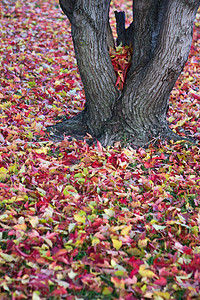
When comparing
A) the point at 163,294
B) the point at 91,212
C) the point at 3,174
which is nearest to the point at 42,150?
the point at 3,174

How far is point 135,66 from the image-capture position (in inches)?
144

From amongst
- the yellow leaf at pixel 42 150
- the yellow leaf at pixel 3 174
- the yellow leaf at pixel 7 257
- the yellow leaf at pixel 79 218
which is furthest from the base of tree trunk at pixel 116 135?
the yellow leaf at pixel 7 257

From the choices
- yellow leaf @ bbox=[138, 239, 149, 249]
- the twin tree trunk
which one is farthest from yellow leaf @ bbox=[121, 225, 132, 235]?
the twin tree trunk

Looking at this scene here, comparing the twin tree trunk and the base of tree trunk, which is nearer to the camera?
the twin tree trunk

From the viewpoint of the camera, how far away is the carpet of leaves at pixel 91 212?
2.12m

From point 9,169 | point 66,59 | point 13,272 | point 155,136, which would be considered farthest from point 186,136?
point 66,59

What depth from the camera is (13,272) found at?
7.12ft

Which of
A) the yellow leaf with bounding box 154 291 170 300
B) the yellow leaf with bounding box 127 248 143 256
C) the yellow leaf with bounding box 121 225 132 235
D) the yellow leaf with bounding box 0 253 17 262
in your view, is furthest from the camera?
the yellow leaf with bounding box 121 225 132 235

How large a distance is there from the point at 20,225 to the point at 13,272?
0.37 metres

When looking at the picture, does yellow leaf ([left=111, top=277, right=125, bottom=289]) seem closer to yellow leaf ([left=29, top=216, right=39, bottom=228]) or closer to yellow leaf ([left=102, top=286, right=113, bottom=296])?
yellow leaf ([left=102, top=286, right=113, bottom=296])

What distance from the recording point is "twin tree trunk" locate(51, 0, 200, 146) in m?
3.31

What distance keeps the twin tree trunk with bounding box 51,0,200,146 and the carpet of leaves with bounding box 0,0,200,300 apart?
30 cm

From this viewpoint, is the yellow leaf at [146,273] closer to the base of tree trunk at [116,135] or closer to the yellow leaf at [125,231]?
the yellow leaf at [125,231]

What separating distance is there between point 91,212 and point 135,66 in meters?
1.78
